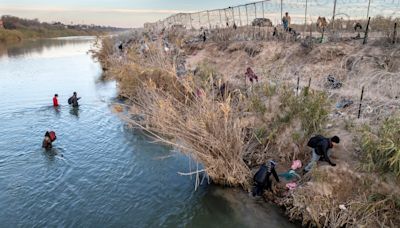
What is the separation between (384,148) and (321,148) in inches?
71.9

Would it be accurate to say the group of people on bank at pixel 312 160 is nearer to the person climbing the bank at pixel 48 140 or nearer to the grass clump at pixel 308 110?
the grass clump at pixel 308 110

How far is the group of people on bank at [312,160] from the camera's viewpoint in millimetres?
10422

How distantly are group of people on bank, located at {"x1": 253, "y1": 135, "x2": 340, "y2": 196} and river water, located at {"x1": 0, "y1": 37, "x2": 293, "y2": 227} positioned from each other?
0.60 meters

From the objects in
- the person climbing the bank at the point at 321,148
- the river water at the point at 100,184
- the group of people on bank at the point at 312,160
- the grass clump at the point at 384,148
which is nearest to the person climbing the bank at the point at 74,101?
the river water at the point at 100,184

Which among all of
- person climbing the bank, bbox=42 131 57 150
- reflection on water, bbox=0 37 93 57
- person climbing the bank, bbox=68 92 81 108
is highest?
person climbing the bank, bbox=42 131 57 150

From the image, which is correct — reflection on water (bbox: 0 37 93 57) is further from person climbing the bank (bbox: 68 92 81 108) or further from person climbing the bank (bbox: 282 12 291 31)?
person climbing the bank (bbox: 282 12 291 31)

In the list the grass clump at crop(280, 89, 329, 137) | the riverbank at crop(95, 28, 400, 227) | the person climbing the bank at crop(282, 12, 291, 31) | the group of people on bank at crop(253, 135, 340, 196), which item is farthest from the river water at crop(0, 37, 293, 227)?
the person climbing the bank at crop(282, 12, 291, 31)

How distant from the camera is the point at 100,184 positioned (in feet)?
43.2

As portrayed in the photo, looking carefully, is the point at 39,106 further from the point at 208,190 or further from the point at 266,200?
the point at 266,200

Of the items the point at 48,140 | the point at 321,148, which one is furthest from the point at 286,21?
the point at 48,140

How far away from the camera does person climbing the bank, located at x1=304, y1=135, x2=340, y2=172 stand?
1038 centimetres

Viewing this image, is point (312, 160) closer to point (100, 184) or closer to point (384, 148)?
point (384, 148)

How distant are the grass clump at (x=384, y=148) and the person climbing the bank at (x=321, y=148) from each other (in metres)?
0.92

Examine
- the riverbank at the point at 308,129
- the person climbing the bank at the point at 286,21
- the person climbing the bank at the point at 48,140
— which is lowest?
the person climbing the bank at the point at 48,140
